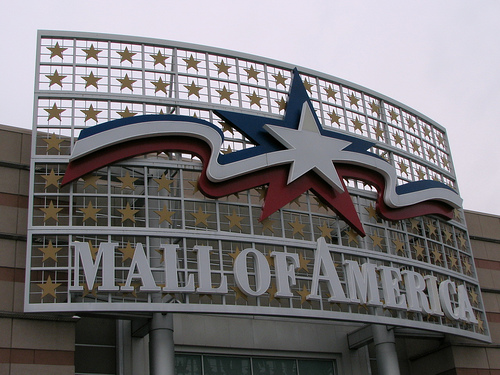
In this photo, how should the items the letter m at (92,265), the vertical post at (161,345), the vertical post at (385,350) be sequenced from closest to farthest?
the letter m at (92,265), the vertical post at (161,345), the vertical post at (385,350)

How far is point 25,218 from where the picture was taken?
19.6 m

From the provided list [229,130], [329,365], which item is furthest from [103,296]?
[329,365]

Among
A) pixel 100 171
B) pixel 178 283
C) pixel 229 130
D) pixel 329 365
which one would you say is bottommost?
pixel 329 365

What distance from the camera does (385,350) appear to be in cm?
2272

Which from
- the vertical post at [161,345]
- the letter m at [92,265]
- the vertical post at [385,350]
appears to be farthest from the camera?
the vertical post at [385,350]

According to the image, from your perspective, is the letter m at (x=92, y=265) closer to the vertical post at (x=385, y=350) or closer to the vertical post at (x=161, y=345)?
the vertical post at (x=161, y=345)

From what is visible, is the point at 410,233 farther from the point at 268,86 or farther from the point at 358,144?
the point at 268,86

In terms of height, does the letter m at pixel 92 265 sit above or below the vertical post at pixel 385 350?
above

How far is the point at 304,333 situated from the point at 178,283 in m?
6.03

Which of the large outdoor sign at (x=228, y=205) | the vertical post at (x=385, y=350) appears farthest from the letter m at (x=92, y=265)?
the vertical post at (x=385, y=350)

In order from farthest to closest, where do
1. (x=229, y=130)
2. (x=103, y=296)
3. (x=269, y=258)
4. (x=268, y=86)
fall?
(x=268, y=86) < (x=229, y=130) < (x=269, y=258) < (x=103, y=296)

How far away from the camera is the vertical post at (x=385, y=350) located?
22.6 metres

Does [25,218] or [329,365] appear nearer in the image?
[25,218]

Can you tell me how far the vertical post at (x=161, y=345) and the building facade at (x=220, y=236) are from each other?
0.04 meters
